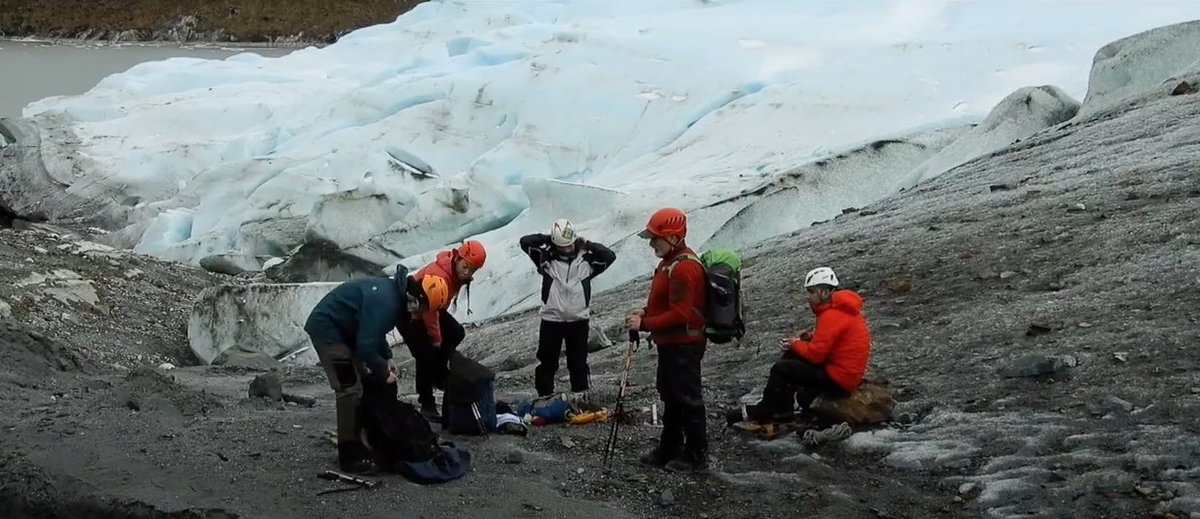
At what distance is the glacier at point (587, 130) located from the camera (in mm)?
13797

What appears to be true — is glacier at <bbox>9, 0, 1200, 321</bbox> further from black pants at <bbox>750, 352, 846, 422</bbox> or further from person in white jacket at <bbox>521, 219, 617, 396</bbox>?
black pants at <bbox>750, 352, 846, 422</bbox>

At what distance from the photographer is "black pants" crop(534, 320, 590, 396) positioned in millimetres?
7398

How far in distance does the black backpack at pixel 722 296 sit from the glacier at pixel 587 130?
22.6 ft

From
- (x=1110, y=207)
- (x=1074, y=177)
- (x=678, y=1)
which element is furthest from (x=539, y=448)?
(x=678, y=1)

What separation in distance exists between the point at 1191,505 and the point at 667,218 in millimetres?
2395

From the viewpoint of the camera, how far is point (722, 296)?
5.61 m

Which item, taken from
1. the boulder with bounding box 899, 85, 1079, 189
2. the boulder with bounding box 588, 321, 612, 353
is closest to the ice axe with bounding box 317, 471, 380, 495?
the boulder with bounding box 588, 321, 612, 353

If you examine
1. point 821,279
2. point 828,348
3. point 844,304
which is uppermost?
point 821,279

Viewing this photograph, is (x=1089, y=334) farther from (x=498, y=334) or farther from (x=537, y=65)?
(x=537, y=65)

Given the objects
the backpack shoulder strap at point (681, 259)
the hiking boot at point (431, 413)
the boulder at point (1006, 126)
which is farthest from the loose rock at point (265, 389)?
the boulder at point (1006, 126)

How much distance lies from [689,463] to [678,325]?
0.72 metres

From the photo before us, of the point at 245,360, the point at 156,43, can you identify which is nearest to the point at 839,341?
the point at 245,360

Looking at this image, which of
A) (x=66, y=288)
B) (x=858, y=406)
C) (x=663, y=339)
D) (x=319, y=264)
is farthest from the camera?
(x=319, y=264)

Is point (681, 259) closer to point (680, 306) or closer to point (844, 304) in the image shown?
point (680, 306)
